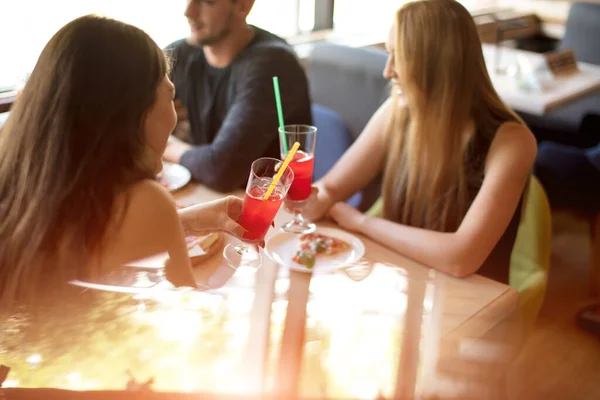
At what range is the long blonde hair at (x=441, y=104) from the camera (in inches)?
57.6

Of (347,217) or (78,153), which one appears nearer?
(78,153)

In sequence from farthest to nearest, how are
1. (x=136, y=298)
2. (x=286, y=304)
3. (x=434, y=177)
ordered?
(x=434, y=177)
(x=286, y=304)
(x=136, y=298)

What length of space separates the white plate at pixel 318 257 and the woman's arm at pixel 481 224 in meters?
0.05

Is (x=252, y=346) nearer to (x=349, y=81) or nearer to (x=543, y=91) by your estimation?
(x=349, y=81)

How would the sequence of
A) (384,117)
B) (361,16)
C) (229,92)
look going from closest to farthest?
1. (384,117)
2. (229,92)
3. (361,16)

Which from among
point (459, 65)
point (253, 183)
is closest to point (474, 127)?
point (459, 65)

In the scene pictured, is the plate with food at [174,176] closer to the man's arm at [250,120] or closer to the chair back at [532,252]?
the man's arm at [250,120]

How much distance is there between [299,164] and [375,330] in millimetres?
490

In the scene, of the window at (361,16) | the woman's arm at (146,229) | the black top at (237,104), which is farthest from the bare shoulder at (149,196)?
the window at (361,16)

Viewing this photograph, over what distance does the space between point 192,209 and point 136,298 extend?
0.97 ft

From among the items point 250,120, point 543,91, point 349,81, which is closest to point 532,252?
point 250,120

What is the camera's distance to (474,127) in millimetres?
1494

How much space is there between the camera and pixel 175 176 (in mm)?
1729

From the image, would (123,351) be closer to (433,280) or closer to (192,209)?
(192,209)
